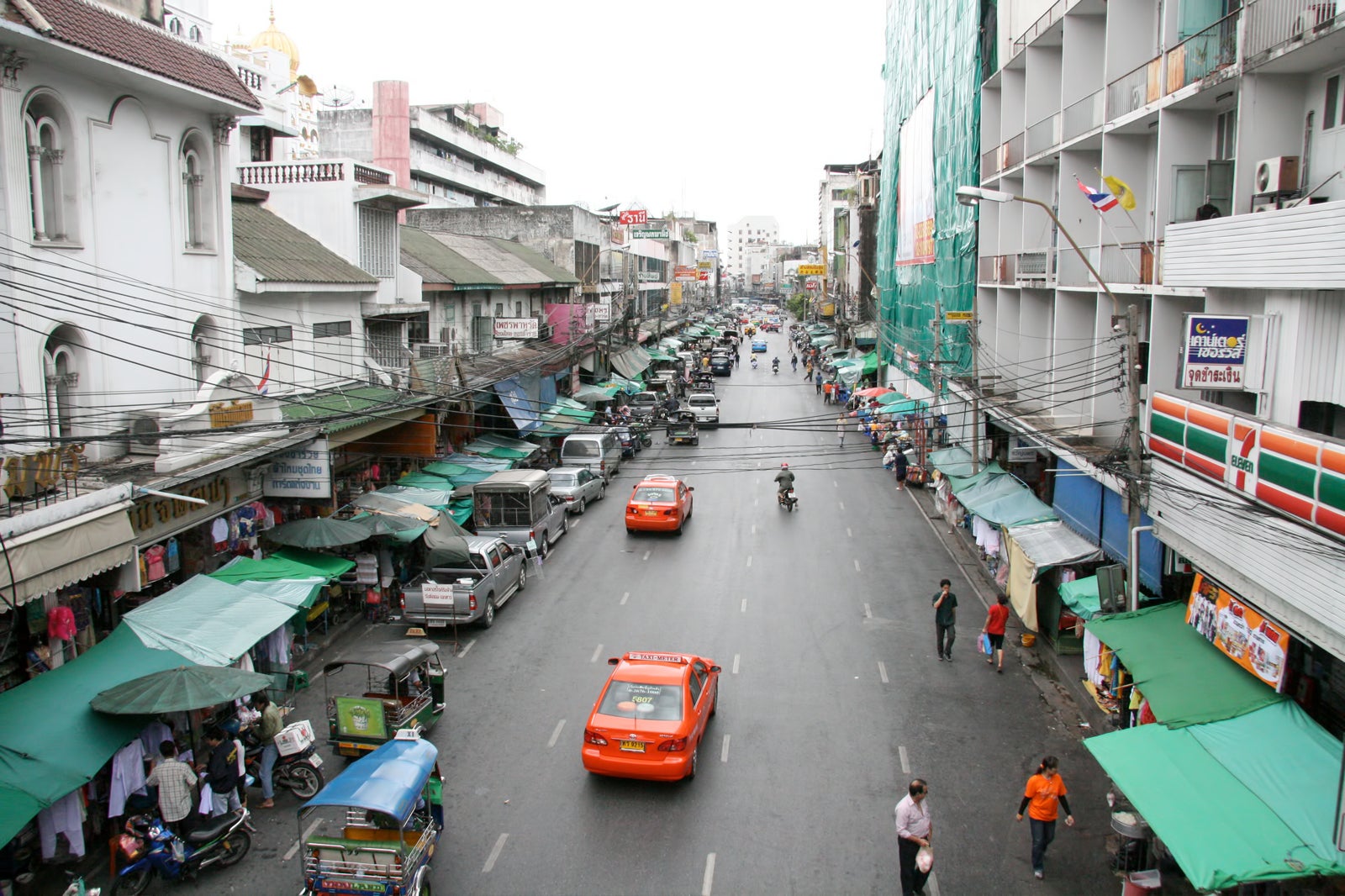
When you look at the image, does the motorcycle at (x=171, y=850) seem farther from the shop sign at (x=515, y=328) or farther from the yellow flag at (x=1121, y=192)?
the shop sign at (x=515, y=328)

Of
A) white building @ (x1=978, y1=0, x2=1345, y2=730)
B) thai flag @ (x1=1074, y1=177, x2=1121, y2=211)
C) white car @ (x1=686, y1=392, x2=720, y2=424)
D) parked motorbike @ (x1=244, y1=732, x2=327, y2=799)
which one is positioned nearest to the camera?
white building @ (x1=978, y1=0, x2=1345, y2=730)

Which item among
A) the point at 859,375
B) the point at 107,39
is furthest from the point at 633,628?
the point at 859,375

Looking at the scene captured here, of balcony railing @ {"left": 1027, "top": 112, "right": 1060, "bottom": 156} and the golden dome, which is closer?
balcony railing @ {"left": 1027, "top": 112, "right": 1060, "bottom": 156}

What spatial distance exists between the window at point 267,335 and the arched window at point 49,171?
442cm

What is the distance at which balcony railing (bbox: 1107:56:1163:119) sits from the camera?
54.8 ft

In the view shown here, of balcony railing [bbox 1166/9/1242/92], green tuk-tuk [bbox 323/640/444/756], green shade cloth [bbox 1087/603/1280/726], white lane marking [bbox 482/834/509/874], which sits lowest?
white lane marking [bbox 482/834/509/874]

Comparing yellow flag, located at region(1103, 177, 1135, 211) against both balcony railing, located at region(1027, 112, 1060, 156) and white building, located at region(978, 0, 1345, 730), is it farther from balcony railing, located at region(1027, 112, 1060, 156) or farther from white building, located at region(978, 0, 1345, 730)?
balcony railing, located at region(1027, 112, 1060, 156)

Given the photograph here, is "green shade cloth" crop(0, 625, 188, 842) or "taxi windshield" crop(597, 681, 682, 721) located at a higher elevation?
"green shade cloth" crop(0, 625, 188, 842)

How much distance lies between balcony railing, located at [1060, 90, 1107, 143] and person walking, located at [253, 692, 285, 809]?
61.4 feet

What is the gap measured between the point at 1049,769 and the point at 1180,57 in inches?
461

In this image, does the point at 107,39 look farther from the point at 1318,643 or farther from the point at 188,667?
the point at 1318,643

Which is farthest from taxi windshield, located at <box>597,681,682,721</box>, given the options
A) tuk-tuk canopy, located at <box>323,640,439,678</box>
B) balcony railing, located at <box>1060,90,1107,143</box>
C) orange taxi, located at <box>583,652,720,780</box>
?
balcony railing, located at <box>1060,90,1107,143</box>

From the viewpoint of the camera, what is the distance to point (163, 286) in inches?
673

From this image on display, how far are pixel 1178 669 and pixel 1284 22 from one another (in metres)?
8.25
